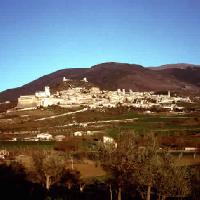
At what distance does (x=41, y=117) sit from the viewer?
125812 mm

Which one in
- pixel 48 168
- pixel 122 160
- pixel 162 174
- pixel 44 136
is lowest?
pixel 44 136

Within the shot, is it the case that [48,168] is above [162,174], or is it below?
below

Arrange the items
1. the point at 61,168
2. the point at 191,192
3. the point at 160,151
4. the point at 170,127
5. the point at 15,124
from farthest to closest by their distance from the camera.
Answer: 1. the point at 15,124
2. the point at 170,127
3. the point at 61,168
4. the point at 160,151
5. the point at 191,192

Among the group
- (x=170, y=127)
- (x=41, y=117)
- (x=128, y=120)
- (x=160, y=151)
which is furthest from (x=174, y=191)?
(x=41, y=117)

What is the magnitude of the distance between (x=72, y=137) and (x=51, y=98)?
79766mm

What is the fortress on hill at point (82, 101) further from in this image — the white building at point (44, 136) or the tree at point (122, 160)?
the tree at point (122, 160)

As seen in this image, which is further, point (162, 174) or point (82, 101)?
point (82, 101)

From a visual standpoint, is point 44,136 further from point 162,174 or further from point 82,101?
point 82,101

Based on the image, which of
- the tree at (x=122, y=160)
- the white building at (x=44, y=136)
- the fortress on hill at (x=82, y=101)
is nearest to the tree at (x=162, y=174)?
the tree at (x=122, y=160)

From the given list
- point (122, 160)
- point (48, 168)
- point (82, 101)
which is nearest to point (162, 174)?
point (122, 160)

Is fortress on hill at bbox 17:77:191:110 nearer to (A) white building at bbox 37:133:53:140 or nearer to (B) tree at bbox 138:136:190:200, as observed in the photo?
(A) white building at bbox 37:133:53:140

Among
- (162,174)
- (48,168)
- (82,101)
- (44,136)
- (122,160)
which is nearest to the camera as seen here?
(162,174)

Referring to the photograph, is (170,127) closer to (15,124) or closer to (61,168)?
(15,124)

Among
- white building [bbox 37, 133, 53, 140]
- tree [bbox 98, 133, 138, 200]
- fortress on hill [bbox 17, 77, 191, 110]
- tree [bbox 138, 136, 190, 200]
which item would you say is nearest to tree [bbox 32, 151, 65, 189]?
tree [bbox 98, 133, 138, 200]
